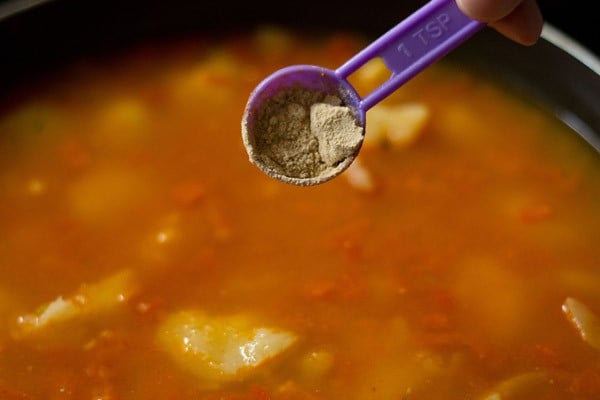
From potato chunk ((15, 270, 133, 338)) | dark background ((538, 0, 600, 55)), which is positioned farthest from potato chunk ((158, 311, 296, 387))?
dark background ((538, 0, 600, 55))

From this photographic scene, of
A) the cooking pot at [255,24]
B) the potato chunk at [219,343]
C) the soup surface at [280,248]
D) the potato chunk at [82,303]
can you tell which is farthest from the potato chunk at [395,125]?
the potato chunk at [82,303]

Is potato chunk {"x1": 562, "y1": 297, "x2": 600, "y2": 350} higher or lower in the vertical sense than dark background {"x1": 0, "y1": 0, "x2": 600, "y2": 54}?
lower

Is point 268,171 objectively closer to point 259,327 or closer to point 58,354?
point 259,327

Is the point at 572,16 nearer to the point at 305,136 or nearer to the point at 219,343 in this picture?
the point at 305,136

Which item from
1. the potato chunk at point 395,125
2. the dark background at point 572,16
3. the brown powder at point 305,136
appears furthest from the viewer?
the dark background at point 572,16

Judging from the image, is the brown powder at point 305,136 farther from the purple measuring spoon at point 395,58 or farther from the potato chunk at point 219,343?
the potato chunk at point 219,343

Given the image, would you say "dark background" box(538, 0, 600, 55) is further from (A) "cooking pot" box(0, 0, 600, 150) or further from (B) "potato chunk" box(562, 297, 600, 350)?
(B) "potato chunk" box(562, 297, 600, 350)
